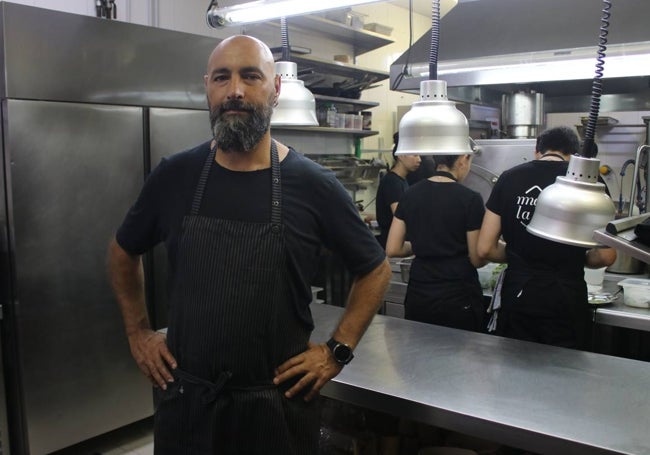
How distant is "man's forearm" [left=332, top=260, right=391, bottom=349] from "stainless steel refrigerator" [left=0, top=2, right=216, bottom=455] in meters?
1.90

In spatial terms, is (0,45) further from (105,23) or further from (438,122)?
(438,122)

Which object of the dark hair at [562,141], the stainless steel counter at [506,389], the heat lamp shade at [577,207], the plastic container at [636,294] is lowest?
the stainless steel counter at [506,389]

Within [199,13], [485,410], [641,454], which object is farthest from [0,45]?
[641,454]

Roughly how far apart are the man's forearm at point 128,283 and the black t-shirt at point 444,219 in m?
1.47

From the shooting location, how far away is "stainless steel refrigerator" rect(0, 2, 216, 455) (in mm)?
2791

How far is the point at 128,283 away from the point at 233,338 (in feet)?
1.53

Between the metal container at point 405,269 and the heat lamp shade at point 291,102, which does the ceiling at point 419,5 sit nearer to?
the metal container at point 405,269

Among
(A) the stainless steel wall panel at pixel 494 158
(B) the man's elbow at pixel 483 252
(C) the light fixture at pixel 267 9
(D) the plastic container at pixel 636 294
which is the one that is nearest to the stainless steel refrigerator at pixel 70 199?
(C) the light fixture at pixel 267 9

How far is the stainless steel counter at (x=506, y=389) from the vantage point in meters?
1.50

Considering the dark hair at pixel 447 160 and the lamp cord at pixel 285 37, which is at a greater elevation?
the lamp cord at pixel 285 37

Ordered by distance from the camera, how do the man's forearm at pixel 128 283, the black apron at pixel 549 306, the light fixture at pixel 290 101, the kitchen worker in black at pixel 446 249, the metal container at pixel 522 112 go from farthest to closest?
1. the metal container at pixel 522 112
2. the kitchen worker in black at pixel 446 249
3. the black apron at pixel 549 306
4. the light fixture at pixel 290 101
5. the man's forearm at pixel 128 283

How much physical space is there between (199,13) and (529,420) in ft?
12.0

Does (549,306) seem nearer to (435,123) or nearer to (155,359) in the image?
(435,123)

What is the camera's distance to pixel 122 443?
3330mm
